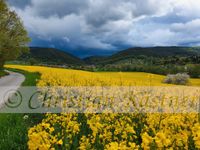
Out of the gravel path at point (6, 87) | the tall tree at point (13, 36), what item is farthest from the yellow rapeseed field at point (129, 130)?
the tall tree at point (13, 36)

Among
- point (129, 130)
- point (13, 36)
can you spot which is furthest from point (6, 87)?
point (13, 36)

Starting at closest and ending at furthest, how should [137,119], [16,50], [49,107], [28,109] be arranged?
[137,119] < [49,107] < [28,109] < [16,50]

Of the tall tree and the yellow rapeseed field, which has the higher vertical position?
the tall tree

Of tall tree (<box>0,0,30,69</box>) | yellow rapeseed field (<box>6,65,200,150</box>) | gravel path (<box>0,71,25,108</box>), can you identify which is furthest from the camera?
tall tree (<box>0,0,30,69</box>)

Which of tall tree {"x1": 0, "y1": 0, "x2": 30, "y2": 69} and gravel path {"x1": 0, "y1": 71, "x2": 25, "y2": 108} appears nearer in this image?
gravel path {"x1": 0, "y1": 71, "x2": 25, "y2": 108}

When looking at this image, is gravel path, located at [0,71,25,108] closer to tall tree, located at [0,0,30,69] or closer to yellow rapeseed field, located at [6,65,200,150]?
yellow rapeseed field, located at [6,65,200,150]

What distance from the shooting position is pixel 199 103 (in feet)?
33.3

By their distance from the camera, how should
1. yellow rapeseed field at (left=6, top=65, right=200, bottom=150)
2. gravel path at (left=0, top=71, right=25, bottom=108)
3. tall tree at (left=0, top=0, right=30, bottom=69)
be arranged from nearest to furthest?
yellow rapeseed field at (left=6, top=65, right=200, bottom=150) → gravel path at (left=0, top=71, right=25, bottom=108) → tall tree at (left=0, top=0, right=30, bottom=69)

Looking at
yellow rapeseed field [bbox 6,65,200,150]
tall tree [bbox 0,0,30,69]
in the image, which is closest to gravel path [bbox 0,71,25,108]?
yellow rapeseed field [bbox 6,65,200,150]

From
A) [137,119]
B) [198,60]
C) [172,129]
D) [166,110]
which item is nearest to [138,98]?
[137,119]

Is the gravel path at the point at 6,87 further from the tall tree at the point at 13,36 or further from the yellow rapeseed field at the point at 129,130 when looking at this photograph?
the tall tree at the point at 13,36

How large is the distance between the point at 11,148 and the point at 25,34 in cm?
5272

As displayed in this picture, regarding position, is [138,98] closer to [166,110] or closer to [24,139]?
[166,110]

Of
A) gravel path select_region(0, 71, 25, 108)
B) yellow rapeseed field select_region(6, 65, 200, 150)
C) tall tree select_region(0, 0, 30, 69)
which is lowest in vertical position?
gravel path select_region(0, 71, 25, 108)
